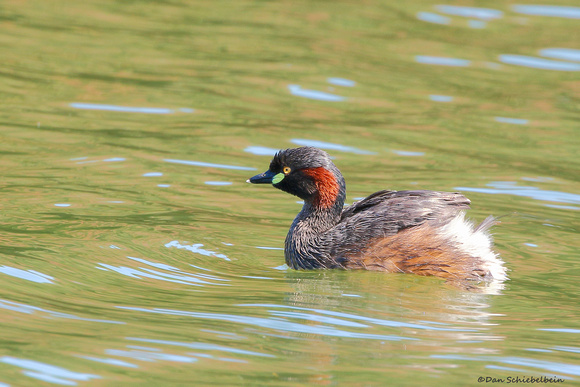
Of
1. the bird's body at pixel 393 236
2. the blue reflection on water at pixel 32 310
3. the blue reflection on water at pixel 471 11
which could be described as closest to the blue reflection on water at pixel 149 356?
the blue reflection on water at pixel 32 310

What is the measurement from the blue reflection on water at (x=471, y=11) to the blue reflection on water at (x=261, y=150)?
716cm

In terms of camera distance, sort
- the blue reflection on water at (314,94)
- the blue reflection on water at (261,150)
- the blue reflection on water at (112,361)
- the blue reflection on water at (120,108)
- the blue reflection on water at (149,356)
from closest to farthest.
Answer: the blue reflection on water at (112,361) < the blue reflection on water at (149,356) < the blue reflection on water at (261,150) < the blue reflection on water at (120,108) < the blue reflection on water at (314,94)

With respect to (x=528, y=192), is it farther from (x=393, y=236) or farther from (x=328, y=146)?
(x=393, y=236)

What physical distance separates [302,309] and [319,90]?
23.7 feet

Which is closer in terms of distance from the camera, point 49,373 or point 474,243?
point 49,373

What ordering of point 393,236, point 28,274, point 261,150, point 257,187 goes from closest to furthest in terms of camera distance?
point 28,274
point 393,236
point 257,187
point 261,150

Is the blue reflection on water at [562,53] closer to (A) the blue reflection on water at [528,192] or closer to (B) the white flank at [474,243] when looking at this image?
(A) the blue reflection on water at [528,192]

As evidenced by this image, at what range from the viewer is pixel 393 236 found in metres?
7.27

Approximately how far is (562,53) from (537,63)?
2.44 ft

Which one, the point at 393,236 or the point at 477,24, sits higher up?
the point at 477,24

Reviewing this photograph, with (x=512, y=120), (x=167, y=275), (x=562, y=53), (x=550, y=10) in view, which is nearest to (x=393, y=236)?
(x=167, y=275)

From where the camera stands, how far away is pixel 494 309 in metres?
6.37

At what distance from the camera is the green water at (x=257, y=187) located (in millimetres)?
5293

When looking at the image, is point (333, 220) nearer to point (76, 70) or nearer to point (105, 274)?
point (105, 274)
